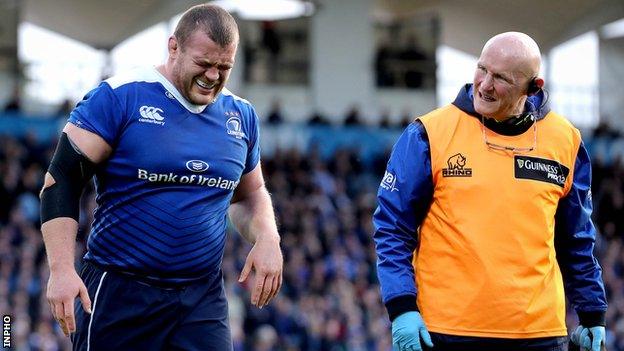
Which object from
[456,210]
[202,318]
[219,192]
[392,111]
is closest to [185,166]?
[219,192]

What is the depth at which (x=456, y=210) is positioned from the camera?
504cm

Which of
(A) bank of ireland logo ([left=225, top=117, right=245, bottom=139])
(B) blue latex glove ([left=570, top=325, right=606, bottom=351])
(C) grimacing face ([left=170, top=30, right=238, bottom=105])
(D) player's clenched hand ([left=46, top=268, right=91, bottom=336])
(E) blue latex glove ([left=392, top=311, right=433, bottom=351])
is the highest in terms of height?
(C) grimacing face ([left=170, top=30, right=238, bottom=105])

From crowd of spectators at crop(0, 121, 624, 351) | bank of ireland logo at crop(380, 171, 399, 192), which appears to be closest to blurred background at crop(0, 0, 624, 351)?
crowd of spectators at crop(0, 121, 624, 351)

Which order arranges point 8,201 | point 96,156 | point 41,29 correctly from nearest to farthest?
1. point 96,156
2. point 8,201
3. point 41,29

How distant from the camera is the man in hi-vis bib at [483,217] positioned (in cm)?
499

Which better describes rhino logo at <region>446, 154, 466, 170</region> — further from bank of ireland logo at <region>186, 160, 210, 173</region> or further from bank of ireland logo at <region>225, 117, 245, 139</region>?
bank of ireland logo at <region>186, 160, 210, 173</region>

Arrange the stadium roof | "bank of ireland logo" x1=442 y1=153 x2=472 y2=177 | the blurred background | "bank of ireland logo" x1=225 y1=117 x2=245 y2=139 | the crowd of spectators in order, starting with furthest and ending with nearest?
the stadium roof, the blurred background, the crowd of spectators, "bank of ireland logo" x1=225 y1=117 x2=245 y2=139, "bank of ireland logo" x1=442 y1=153 x2=472 y2=177

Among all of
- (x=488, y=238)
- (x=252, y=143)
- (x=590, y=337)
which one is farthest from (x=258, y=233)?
(x=590, y=337)

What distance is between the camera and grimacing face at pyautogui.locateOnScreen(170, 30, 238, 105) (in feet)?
16.4

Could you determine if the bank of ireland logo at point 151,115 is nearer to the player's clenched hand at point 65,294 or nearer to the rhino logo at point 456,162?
the player's clenched hand at point 65,294

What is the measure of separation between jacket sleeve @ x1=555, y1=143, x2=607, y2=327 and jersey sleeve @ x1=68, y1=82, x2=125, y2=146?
1969 millimetres

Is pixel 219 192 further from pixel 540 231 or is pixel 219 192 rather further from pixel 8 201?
pixel 8 201

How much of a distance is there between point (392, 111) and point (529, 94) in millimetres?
20669

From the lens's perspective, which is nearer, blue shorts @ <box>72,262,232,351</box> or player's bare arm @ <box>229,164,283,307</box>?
blue shorts @ <box>72,262,232,351</box>
